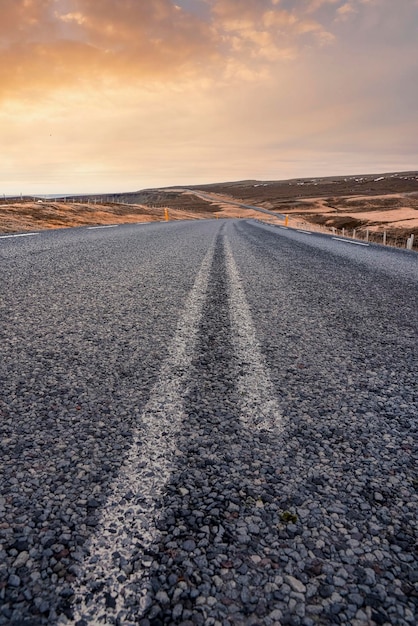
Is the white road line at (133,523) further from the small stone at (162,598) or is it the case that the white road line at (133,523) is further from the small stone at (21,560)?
the small stone at (21,560)

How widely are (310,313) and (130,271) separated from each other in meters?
3.32

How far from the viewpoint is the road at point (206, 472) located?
1.07m

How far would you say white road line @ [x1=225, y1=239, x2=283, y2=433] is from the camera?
1.98 meters

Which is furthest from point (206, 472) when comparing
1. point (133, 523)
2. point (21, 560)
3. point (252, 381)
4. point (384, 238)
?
point (384, 238)

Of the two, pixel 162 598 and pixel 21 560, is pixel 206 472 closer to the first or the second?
pixel 162 598

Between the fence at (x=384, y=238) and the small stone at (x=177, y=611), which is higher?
the small stone at (x=177, y=611)

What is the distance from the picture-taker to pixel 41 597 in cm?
105

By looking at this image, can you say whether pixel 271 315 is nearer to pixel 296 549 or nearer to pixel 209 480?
pixel 209 480

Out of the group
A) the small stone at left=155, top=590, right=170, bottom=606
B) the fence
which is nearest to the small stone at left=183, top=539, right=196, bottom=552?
the small stone at left=155, top=590, right=170, bottom=606

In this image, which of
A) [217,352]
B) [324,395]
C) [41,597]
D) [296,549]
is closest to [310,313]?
[217,352]

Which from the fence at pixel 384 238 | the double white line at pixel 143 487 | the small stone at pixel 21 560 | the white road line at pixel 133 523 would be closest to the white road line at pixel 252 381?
the double white line at pixel 143 487

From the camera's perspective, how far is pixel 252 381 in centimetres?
242

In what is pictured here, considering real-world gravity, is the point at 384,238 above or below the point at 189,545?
below

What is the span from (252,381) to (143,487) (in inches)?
43.8
